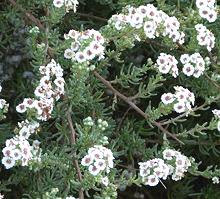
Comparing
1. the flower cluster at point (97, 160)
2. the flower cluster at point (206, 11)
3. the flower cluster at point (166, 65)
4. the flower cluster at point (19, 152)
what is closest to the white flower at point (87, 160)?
the flower cluster at point (97, 160)

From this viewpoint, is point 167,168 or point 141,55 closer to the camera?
point 167,168

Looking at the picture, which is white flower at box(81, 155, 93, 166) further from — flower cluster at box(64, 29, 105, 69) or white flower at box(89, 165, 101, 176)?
flower cluster at box(64, 29, 105, 69)

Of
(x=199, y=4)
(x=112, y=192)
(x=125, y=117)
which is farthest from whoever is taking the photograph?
(x=125, y=117)

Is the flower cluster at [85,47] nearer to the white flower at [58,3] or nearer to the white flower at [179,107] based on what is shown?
the white flower at [58,3]

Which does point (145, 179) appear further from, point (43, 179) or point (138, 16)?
point (138, 16)

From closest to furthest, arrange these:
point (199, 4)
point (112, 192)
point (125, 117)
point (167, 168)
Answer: point (112, 192) → point (167, 168) → point (199, 4) → point (125, 117)

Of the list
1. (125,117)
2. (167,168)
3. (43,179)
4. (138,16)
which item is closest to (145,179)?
(167,168)

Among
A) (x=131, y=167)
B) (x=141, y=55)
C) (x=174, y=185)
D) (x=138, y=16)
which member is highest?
(x=138, y=16)
